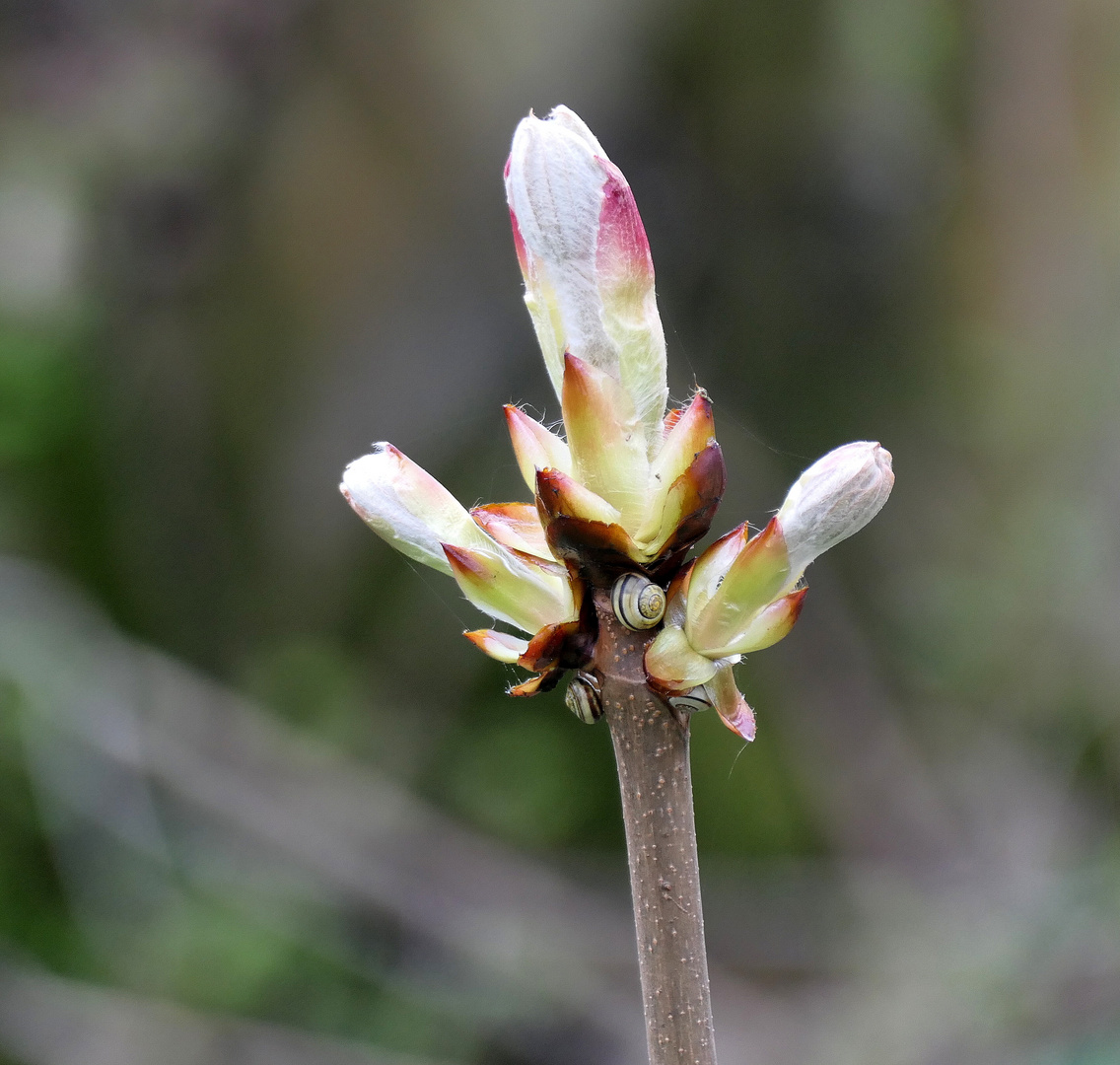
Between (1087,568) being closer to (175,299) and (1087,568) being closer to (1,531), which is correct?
(175,299)

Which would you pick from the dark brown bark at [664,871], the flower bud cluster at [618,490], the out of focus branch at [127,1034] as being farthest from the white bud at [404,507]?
the out of focus branch at [127,1034]

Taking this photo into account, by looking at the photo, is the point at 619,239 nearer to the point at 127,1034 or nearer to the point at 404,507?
the point at 404,507

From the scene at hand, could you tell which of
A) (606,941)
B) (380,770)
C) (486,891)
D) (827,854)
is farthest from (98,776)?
(827,854)

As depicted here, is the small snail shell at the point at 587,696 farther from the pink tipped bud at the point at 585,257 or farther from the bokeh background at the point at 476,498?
the bokeh background at the point at 476,498

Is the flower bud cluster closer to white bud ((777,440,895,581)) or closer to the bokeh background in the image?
white bud ((777,440,895,581))

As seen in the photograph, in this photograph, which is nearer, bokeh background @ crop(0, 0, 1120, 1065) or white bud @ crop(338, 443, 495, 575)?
white bud @ crop(338, 443, 495, 575)

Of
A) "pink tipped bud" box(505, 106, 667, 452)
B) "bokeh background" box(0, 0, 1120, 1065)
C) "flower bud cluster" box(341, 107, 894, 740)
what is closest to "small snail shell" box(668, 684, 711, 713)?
"flower bud cluster" box(341, 107, 894, 740)

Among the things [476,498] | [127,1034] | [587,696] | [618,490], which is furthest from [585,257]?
[127,1034]
